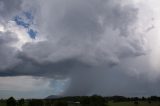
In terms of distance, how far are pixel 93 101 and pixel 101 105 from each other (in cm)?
1110

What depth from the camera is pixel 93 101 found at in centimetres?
19188

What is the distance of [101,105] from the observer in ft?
596
